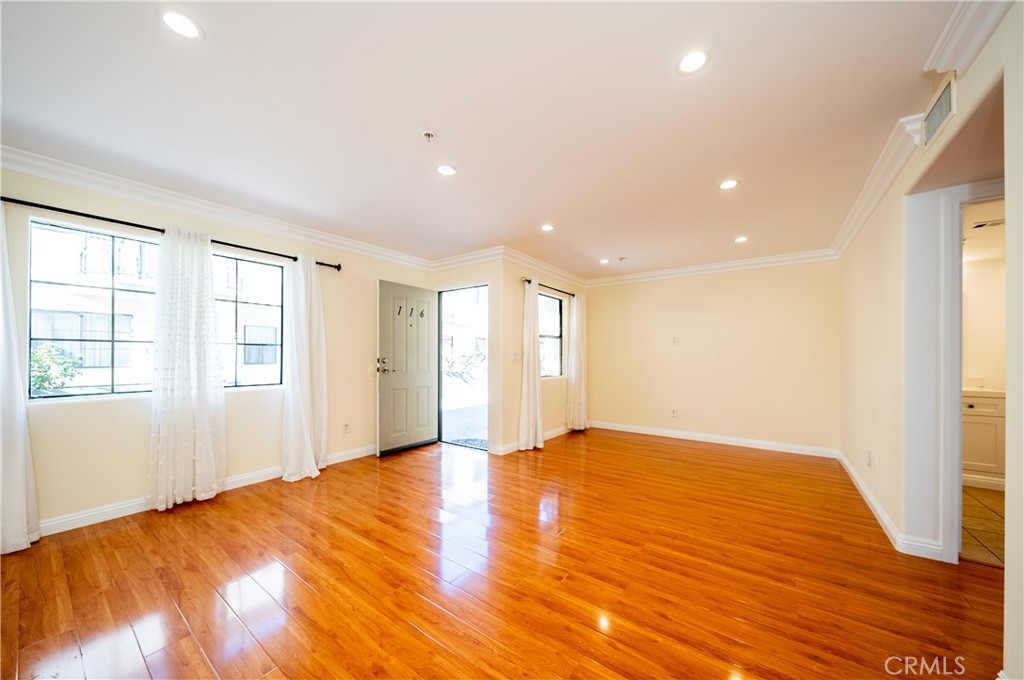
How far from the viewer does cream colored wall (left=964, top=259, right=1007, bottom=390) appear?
3748mm

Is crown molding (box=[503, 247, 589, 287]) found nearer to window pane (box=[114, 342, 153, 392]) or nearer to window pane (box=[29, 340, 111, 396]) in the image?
window pane (box=[114, 342, 153, 392])

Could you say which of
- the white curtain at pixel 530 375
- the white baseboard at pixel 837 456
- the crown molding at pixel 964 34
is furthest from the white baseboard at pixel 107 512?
the crown molding at pixel 964 34

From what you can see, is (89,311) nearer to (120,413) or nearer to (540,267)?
(120,413)

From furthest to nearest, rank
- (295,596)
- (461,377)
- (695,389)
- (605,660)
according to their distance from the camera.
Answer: (461,377), (695,389), (295,596), (605,660)

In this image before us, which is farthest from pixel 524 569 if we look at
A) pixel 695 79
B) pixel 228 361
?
pixel 228 361

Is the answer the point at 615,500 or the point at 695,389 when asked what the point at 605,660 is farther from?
the point at 695,389

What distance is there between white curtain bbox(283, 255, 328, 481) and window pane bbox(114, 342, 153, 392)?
A: 1.04 metres

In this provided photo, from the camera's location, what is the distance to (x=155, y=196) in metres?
3.06

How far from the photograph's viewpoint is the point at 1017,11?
1.25 m

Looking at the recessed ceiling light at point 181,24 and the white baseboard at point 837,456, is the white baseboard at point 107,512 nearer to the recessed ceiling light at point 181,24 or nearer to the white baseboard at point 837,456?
the recessed ceiling light at point 181,24

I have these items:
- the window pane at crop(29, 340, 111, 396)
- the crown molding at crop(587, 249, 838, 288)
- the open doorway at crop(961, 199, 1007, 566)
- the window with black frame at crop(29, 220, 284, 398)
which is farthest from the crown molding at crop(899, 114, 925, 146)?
the window pane at crop(29, 340, 111, 396)

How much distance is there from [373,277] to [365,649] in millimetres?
3992

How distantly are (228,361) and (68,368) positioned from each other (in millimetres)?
1013

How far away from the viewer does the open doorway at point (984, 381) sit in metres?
2.82
